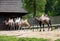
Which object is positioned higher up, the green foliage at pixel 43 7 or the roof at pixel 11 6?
the roof at pixel 11 6

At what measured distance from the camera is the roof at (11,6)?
33188mm

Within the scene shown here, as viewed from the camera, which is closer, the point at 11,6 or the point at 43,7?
the point at 11,6

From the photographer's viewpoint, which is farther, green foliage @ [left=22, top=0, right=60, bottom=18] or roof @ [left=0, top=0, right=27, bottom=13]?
green foliage @ [left=22, top=0, right=60, bottom=18]

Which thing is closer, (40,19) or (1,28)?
(40,19)

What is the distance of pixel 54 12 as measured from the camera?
227 ft

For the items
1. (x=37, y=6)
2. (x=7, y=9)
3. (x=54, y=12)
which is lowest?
(x=54, y=12)

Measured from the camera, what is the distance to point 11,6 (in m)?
34.3

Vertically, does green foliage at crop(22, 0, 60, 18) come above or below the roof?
below

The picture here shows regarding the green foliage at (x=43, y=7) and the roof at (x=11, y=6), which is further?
the green foliage at (x=43, y=7)

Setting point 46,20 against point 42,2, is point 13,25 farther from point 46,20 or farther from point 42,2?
point 42,2

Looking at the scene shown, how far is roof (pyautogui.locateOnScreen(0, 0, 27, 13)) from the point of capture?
33188 mm

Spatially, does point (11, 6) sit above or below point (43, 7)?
above

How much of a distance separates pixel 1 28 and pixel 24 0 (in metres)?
14.5

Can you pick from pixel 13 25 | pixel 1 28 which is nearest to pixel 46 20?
pixel 13 25
